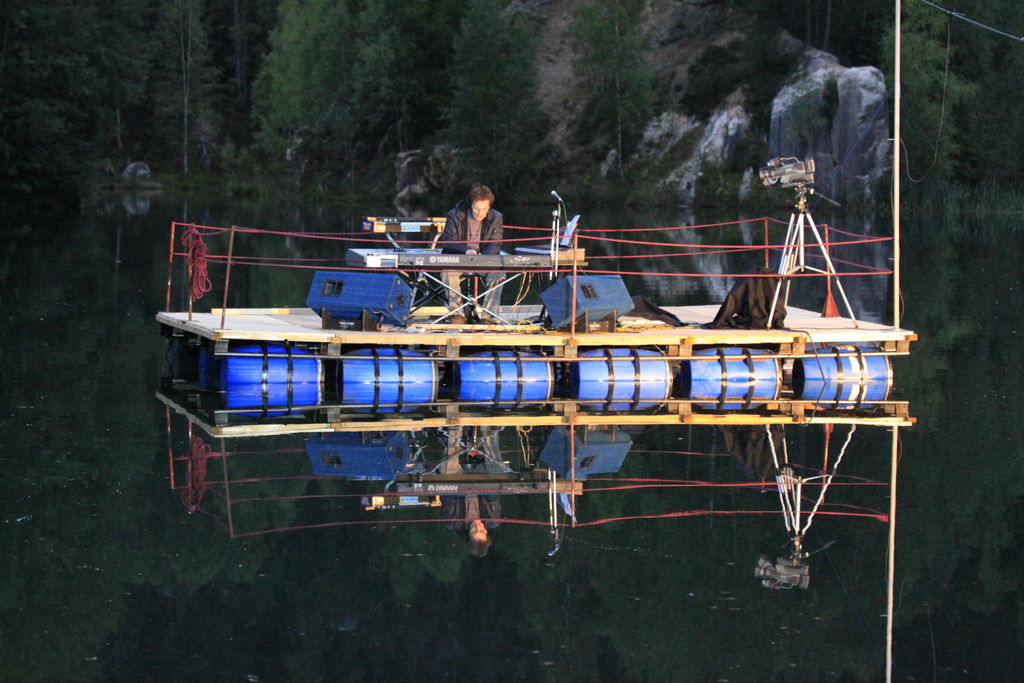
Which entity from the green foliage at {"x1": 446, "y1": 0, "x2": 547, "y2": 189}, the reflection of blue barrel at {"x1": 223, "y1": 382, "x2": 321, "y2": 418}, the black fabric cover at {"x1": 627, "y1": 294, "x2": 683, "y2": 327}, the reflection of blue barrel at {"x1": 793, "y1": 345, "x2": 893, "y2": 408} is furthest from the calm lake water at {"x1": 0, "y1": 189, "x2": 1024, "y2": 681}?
the green foliage at {"x1": 446, "y1": 0, "x2": 547, "y2": 189}

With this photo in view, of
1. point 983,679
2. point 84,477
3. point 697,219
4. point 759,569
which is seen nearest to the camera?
point 983,679

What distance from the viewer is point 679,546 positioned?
9.62 m

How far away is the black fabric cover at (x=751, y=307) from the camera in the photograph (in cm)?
1619

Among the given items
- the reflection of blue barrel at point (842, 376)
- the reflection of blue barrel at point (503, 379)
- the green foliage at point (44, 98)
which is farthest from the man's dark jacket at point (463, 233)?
the green foliage at point (44, 98)

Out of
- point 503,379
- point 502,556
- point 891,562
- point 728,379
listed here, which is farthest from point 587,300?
point 891,562

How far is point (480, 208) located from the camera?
52.4 feet

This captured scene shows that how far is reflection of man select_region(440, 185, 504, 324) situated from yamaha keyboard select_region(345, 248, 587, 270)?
1.42ft

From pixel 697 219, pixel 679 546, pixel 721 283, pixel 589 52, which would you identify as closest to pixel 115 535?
pixel 679 546

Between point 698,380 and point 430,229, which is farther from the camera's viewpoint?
point 430,229

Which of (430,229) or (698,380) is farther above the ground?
(430,229)

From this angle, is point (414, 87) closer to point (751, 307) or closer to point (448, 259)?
point (751, 307)

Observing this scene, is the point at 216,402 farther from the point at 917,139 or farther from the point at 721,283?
the point at 917,139

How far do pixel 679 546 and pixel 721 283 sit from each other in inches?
679

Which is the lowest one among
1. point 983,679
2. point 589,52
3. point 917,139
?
point 983,679
